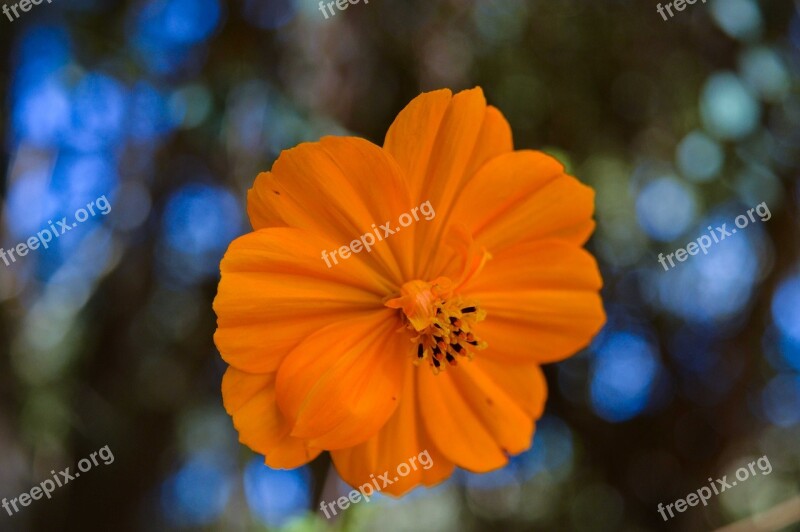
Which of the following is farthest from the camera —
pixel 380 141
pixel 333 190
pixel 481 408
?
pixel 380 141

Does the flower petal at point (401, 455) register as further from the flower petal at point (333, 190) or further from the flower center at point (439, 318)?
the flower petal at point (333, 190)

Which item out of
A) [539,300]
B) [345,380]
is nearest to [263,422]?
[345,380]

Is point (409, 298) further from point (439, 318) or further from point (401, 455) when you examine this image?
point (401, 455)

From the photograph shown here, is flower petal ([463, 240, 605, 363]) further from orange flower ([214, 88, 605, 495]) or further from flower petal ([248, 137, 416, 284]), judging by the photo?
flower petal ([248, 137, 416, 284])

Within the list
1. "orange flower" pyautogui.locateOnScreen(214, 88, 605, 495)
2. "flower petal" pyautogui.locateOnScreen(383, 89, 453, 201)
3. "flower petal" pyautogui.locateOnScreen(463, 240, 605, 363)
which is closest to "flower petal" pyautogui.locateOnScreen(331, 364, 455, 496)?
"orange flower" pyautogui.locateOnScreen(214, 88, 605, 495)

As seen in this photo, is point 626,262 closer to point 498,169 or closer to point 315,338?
point 498,169

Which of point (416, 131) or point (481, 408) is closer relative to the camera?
point (416, 131)

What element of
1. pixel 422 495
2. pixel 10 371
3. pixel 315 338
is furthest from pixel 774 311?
pixel 10 371

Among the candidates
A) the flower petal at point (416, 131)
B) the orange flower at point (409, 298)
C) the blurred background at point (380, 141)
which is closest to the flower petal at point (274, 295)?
the orange flower at point (409, 298)
